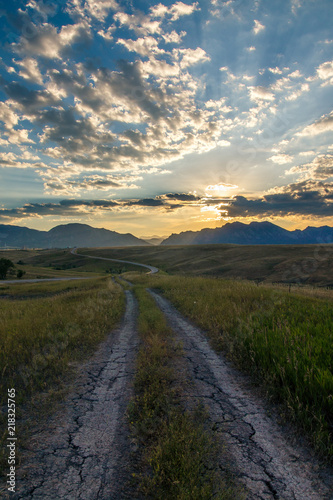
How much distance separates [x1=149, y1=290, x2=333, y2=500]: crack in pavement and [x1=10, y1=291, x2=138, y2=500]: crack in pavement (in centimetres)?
155

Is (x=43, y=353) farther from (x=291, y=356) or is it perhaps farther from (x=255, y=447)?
(x=291, y=356)

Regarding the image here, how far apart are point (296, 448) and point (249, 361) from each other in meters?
2.90

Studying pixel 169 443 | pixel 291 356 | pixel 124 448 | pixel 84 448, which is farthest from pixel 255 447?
pixel 84 448

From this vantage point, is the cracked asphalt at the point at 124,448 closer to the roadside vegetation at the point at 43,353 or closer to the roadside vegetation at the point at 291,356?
the roadside vegetation at the point at 291,356

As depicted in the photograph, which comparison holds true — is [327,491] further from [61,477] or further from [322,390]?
[61,477]

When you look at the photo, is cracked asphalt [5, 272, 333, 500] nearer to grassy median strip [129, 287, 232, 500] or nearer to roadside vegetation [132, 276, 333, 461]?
grassy median strip [129, 287, 232, 500]

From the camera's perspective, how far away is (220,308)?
11914 mm

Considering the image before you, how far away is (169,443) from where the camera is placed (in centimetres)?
352

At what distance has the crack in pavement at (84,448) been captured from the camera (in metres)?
3.05

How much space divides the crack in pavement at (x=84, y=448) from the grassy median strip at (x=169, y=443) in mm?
308

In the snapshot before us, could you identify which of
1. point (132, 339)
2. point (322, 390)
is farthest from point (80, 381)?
point (322, 390)

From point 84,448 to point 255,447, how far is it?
2.64m

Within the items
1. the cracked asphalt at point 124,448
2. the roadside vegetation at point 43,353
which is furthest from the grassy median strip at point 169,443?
the roadside vegetation at point 43,353

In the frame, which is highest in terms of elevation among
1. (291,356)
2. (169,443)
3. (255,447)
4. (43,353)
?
(291,356)
